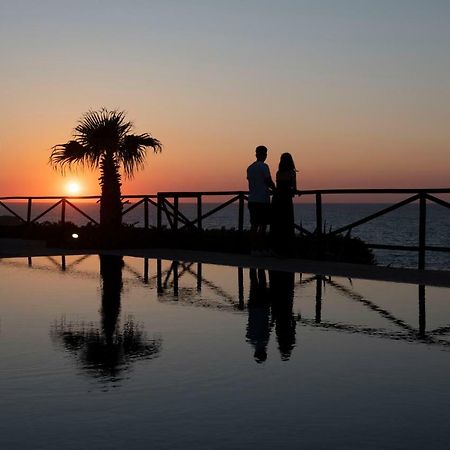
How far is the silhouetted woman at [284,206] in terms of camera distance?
17031 millimetres

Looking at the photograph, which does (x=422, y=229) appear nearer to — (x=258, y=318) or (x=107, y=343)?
(x=258, y=318)

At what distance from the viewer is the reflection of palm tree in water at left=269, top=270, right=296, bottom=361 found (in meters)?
Result: 8.01

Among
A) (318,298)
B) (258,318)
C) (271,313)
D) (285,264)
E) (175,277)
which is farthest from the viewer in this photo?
(285,264)

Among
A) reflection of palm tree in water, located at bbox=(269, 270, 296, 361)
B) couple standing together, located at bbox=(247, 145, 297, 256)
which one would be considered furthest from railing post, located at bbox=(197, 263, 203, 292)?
couple standing together, located at bbox=(247, 145, 297, 256)

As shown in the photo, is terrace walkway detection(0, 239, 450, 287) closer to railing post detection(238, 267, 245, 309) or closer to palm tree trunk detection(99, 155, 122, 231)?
railing post detection(238, 267, 245, 309)

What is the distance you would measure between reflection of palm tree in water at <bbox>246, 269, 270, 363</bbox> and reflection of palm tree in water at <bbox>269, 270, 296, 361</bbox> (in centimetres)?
9

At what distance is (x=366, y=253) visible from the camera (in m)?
22.0

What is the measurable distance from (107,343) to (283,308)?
9.44 feet

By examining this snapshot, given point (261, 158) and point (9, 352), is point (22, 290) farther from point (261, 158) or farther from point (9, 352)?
point (261, 158)

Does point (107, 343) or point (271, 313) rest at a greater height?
point (271, 313)

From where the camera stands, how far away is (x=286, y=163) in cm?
1712

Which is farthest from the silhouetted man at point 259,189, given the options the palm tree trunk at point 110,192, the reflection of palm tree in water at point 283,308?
the palm tree trunk at point 110,192

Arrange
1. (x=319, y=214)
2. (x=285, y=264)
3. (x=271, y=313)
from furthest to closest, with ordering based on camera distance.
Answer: (x=319, y=214) → (x=285, y=264) → (x=271, y=313)

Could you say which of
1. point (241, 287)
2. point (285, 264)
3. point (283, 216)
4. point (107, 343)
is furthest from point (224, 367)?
point (283, 216)
